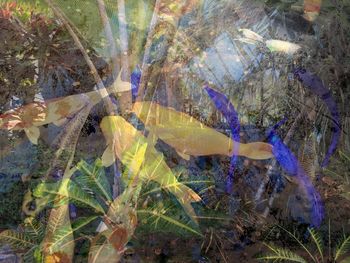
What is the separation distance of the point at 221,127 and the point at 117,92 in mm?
850

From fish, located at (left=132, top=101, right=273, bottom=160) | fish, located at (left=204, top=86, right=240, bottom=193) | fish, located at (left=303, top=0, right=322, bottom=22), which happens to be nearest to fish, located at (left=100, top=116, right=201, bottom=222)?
fish, located at (left=132, top=101, right=273, bottom=160)

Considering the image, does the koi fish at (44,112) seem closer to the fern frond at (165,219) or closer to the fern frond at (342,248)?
the fern frond at (165,219)

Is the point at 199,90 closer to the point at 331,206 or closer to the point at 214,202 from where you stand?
the point at 214,202

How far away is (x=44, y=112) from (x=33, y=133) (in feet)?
0.58

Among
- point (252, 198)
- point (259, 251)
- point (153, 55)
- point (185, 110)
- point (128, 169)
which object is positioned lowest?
point (259, 251)

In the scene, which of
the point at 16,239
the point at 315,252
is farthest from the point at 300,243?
the point at 16,239

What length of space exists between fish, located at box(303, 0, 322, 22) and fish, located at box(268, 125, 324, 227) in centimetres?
96

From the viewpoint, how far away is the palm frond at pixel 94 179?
3.95m

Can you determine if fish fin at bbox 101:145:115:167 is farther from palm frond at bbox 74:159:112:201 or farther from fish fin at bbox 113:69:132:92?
fish fin at bbox 113:69:132:92

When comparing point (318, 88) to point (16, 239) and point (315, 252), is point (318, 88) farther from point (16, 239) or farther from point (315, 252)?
point (16, 239)

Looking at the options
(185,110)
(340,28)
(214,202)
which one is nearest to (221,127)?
(185,110)

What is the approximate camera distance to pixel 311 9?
427 centimetres

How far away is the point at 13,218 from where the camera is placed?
3.87 meters

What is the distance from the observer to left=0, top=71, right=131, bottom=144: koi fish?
3.99m
